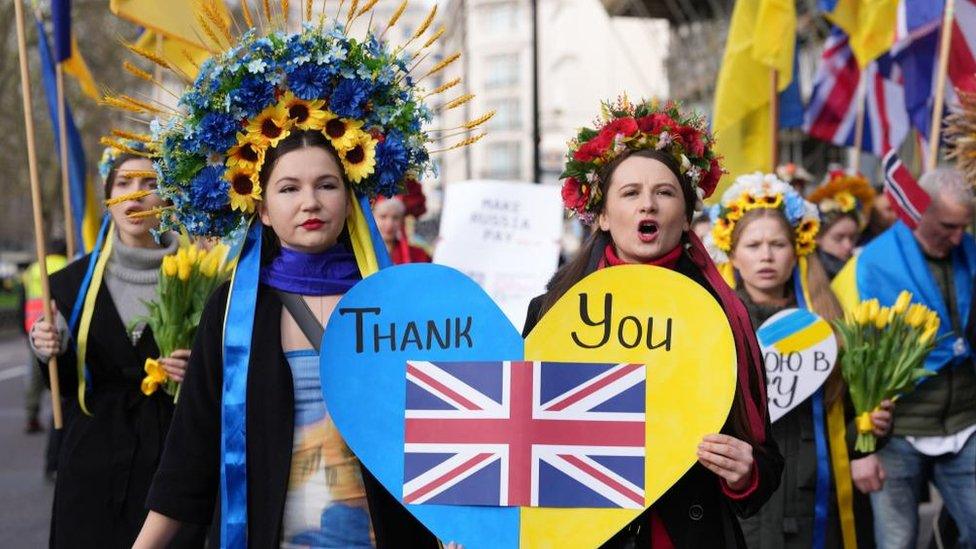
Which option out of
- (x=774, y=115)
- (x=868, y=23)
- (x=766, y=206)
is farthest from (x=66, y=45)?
(x=868, y=23)

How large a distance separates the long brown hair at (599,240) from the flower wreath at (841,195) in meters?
4.58

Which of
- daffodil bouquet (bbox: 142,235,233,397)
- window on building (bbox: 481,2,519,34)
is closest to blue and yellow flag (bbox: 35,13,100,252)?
daffodil bouquet (bbox: 142,235,233,397)

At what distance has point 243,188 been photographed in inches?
123

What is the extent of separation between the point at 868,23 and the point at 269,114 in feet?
21.4

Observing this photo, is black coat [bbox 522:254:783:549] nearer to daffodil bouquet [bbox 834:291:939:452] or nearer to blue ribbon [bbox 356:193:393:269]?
blue ribbon [bbox 356:193:393:269]

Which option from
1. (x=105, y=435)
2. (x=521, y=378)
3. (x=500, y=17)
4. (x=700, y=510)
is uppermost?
(x=500, y=17)

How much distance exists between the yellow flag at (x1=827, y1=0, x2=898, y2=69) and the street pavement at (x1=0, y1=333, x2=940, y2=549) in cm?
300

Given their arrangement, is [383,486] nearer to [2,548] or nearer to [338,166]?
[338,166]

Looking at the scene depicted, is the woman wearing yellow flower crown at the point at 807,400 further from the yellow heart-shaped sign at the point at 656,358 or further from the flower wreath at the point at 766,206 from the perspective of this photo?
the yellow heart-shaped sign at the point at 656,358

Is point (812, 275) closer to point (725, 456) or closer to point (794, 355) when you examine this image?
point (794, 355)

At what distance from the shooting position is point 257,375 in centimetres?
294

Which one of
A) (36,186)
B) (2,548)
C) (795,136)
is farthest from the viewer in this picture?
(795,136)

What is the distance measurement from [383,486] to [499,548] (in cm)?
30

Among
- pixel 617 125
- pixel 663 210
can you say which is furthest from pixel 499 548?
pixel 617 125
